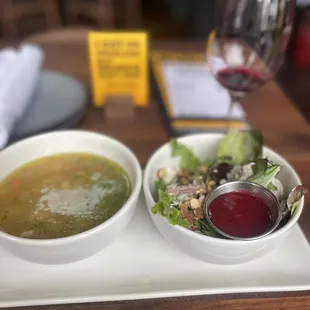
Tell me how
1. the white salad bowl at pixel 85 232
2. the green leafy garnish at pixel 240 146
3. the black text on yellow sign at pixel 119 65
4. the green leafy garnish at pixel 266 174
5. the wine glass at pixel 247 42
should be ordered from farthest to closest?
1. the black text on yellow sign at pixel 119 65
2. the wine glass at pixel 247 42
3. the green leafy garnish at pixel 240 146
4. the green leafy garnish at pixel 266 174
5. the white salad bowl at pixel 85 232

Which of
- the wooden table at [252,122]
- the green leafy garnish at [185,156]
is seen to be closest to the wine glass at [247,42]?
the wooden table at [252,122]

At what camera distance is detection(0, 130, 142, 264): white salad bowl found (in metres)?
0.81

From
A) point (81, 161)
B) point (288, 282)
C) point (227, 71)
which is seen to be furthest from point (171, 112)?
point (288, 282)

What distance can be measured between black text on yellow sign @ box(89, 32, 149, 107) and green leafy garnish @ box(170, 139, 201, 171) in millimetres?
388

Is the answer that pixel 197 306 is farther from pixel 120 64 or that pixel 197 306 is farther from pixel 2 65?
pixel 2 65

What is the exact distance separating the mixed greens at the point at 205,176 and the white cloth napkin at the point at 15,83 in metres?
0.48

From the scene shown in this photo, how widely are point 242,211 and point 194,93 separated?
70 cm

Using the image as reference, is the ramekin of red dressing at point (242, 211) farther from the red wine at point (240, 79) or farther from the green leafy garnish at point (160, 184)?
the red wine at point (240, 79)

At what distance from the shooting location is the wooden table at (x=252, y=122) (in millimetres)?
830

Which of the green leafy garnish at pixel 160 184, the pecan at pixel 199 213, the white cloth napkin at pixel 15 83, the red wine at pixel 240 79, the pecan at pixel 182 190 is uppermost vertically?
the red wine at pixel 240 79

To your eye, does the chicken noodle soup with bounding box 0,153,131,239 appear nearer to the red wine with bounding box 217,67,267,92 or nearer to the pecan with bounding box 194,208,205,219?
the pecan with bounding box 194,208,205,219

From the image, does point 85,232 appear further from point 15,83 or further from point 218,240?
point 15,83

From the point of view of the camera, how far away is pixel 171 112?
140cm

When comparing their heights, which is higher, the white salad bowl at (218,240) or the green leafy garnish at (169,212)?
the green leafy garnish at (169,212)
